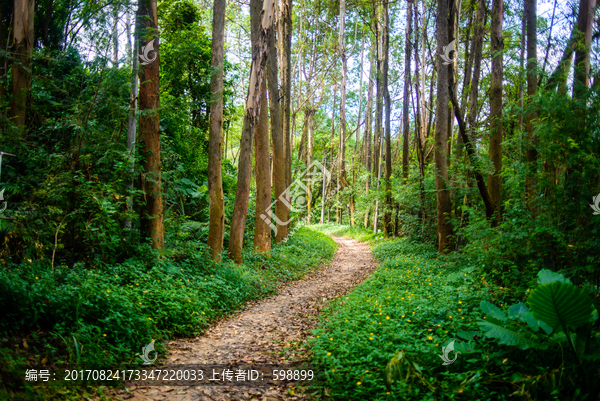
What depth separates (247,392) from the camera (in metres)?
3.84

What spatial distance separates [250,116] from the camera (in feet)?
30.0

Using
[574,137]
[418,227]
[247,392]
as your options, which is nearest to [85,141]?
[247,392]

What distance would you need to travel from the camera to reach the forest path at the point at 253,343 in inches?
148

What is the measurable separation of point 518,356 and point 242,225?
707cm

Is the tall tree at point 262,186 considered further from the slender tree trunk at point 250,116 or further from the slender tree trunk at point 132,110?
the slender tree trunk at point 132,110

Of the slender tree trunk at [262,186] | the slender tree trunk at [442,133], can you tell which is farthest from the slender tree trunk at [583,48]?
the slender tree trunk at [262,186]

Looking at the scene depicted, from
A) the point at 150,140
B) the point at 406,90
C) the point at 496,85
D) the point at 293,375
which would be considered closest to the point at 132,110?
the point at 150,140

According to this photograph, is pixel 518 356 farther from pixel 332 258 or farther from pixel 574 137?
pixel 332 258

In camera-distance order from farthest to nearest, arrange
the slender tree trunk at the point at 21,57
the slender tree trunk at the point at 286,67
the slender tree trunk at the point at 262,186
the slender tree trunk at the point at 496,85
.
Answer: the slender tree trunk at the point at 286,67, the slender tree trunk at the point at 262,186, the slender tree trunk at the point at 496,85, the slender tree trunk at the point at 21,57

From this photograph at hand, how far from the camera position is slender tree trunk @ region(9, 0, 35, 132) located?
715cm

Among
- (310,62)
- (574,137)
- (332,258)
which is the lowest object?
(332,258)

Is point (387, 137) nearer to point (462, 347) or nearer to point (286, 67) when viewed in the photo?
point (286, 67)

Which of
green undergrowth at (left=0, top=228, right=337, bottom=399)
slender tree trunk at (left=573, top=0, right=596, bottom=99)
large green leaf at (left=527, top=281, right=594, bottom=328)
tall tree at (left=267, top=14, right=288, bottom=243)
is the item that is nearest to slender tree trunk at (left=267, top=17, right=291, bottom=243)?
tall tree at (left=267, top=14, right=288, bottom=243)

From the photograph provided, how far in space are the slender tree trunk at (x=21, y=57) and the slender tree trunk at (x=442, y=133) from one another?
9.77 meters
